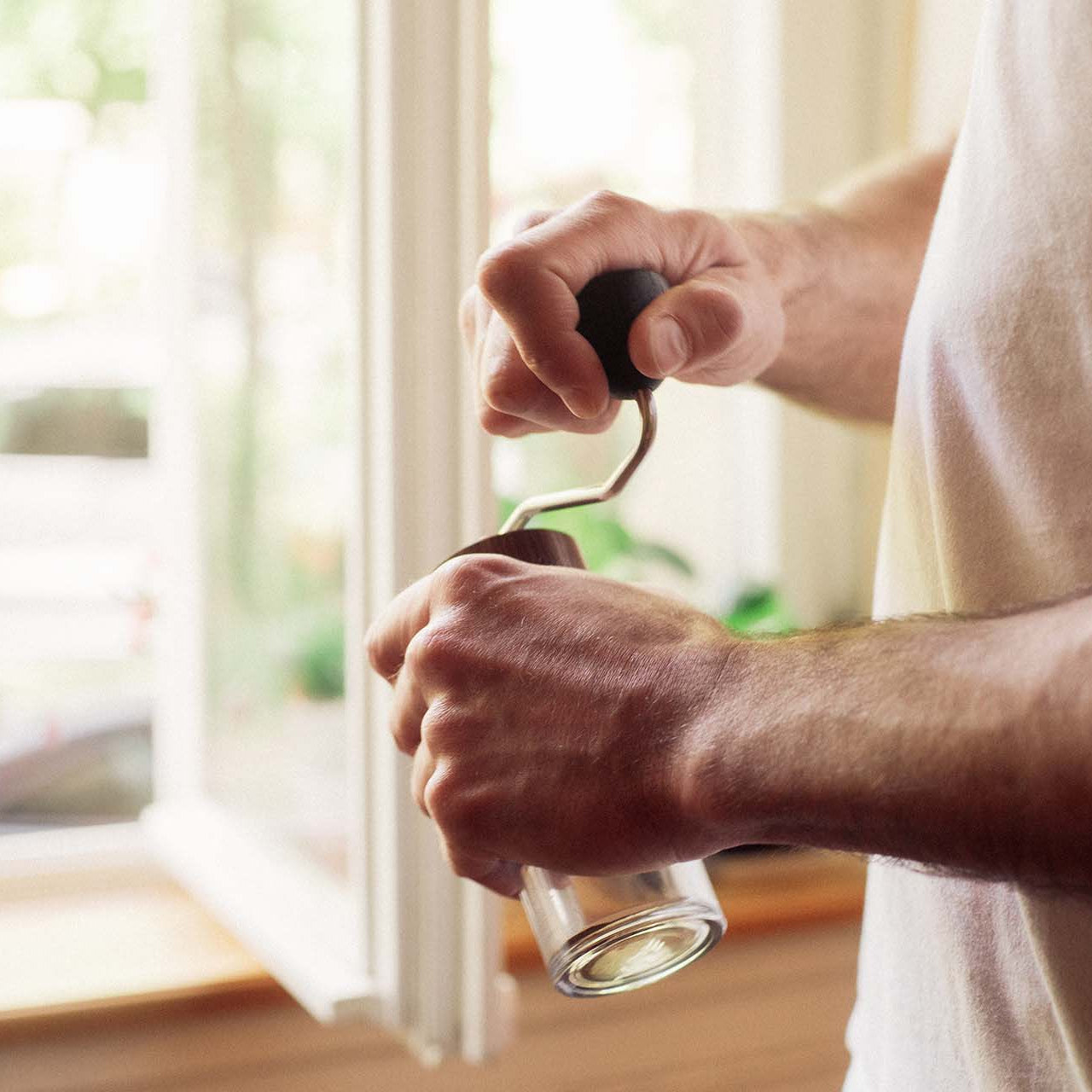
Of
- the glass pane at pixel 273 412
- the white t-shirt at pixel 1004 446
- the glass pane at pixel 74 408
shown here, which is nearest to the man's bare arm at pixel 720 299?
the white t-shirt at pixel 1004 446

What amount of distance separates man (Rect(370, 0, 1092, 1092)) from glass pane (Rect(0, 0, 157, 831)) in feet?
3.44

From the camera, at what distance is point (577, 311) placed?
1.78ft

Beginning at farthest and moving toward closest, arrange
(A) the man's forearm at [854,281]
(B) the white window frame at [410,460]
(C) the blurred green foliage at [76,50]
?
(C) the blurred green foliage at [76,50]
(B) the white window frame at [410,460]
(A) the man's forearm at [854,281]

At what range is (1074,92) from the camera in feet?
1.82

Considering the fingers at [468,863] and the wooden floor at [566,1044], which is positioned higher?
the fingers at [468,863]

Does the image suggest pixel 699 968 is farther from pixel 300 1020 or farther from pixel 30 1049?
pixel 30 1049

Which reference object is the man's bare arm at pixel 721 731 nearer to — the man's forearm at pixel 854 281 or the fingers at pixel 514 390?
the fingers at pixel 514 390

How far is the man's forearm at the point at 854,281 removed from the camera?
0.75 meters

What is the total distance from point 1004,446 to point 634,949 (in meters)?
0.26

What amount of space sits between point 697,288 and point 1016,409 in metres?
0.15

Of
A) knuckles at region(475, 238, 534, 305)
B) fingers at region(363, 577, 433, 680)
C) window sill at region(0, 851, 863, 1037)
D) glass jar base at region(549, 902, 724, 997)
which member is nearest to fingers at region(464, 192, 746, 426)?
knuckles at region(475, 238, 534, 305)

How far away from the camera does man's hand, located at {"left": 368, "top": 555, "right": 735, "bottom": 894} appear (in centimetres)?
46

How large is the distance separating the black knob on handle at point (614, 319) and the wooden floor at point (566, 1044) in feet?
2.86

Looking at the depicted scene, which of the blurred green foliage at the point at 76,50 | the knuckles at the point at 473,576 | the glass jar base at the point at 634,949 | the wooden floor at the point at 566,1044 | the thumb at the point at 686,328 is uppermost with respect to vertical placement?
the blurred green foliage at the point at 76,50
